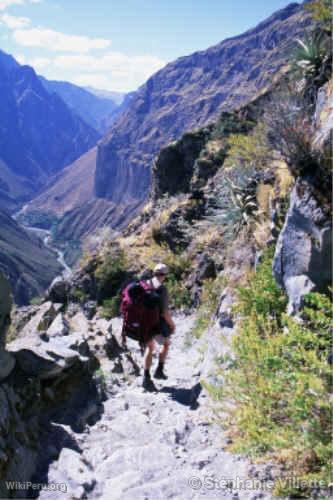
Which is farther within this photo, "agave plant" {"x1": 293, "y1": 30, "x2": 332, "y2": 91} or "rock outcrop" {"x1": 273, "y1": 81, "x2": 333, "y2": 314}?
"agave plant" {"x1": 293, "y1": 30, "x2": 332, "y2": 91}

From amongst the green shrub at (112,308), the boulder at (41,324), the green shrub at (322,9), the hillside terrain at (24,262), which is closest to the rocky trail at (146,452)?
the boulder at (41,324)

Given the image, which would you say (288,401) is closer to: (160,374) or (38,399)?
(38,399)

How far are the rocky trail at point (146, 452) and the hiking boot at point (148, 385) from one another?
0.08 meters

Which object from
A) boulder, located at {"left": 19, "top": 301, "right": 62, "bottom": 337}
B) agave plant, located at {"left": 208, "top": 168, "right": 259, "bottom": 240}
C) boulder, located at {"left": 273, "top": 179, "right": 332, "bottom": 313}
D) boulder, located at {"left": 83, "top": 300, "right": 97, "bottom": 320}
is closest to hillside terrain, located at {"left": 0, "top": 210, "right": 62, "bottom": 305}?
boulder, located at {"left": 83, "top": 300, "right": 97, "bottom": 320}

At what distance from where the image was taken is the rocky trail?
146 inches

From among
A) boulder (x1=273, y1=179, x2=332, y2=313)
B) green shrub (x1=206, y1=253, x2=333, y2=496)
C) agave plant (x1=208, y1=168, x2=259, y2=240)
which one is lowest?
green shrub (x1=206, y1=253, x2=333, y2=496)

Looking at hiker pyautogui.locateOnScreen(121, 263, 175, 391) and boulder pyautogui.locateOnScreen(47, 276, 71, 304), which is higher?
hiker pyautogui.locateOnScreen(121, 263, 175, 391)

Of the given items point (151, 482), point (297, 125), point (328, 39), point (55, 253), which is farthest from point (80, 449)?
point (55, 253)

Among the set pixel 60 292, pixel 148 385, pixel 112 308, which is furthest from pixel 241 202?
pixel 60 292

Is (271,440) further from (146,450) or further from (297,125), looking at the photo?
(297,125)

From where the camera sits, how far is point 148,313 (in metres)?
6.29

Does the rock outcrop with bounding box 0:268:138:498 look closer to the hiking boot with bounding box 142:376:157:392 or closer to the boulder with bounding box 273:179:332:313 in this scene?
the hiking boot with bounding box 142:376:157:392

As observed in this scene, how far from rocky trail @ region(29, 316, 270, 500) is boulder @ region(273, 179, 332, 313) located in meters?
1.65

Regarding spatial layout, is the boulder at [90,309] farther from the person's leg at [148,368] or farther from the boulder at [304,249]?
the boulder at [304,249]
